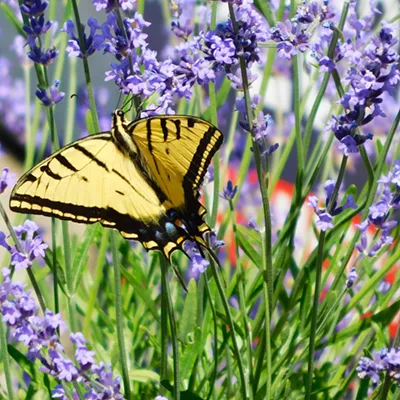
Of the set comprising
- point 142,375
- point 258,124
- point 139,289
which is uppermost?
point 258,124

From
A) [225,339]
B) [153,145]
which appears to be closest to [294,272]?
[225,339]

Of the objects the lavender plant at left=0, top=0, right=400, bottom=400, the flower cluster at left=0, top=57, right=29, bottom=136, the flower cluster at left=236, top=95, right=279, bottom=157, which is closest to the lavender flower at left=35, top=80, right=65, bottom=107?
the lavender plant at left=0, top=0, right=400, bottom=400

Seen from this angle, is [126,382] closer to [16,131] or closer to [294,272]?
[294,272]

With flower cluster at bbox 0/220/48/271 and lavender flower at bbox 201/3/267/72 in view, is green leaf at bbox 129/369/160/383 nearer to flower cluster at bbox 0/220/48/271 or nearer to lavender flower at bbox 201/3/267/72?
flower cluster at bbox 0/220/48/271

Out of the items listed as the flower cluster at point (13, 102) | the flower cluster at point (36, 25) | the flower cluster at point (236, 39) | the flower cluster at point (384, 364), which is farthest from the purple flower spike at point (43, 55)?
the flower cluster at point (13, 102)

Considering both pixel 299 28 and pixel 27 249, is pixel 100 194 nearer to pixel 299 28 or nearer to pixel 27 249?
pixel 27 249

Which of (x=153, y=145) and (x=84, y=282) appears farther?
(x=84, y=282)

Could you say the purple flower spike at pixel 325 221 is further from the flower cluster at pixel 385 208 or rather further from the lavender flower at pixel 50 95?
the lavender flower at pixel 50 95

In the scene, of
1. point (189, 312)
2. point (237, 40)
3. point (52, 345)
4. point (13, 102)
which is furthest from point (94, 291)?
point (13, 102)
